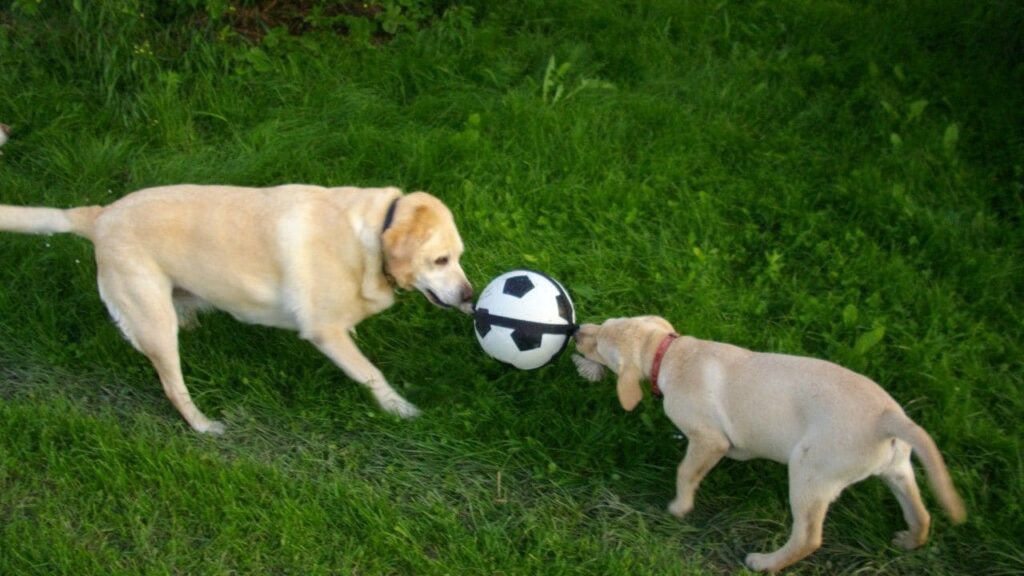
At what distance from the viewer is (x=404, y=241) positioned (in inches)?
151

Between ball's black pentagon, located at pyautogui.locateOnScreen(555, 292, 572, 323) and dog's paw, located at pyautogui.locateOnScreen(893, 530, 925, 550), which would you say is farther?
ball's black pentagon, located at pyautogui.locateOnScreen(555, 292, 572, 323)

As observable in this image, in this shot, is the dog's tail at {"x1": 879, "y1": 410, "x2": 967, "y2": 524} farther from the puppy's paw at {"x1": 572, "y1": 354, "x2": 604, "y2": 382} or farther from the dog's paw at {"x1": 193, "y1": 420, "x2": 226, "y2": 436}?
the dog's paw at {"x1": 193, "y1": 420, "x2": 226, "y2": 436}

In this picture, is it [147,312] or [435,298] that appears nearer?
[147,312]

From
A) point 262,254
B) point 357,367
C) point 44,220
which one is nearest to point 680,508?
point 357,367

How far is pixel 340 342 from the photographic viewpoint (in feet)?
13.5

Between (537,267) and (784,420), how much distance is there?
1.81m

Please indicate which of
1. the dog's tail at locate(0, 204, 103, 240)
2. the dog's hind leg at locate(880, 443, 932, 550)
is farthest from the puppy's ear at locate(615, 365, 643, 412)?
the dog's tail at locate(0, 204, 103, 240)

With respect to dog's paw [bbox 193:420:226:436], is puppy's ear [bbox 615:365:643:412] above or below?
above

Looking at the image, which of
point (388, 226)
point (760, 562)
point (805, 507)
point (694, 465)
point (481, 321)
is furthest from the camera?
point (481, 321)

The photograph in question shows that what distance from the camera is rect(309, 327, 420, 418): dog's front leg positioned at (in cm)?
412

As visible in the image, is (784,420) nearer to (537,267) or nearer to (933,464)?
(933,464)

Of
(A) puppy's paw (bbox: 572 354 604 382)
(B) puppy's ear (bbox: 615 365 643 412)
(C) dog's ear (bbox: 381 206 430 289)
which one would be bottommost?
(A) puppy's paw (bbox: 572 354 604 382)

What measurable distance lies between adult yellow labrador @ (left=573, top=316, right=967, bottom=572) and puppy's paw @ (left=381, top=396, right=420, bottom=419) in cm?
86

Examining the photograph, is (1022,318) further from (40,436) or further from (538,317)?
(40,436)
